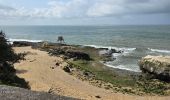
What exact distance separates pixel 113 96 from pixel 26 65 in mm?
16714

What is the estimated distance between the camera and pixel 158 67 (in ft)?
143

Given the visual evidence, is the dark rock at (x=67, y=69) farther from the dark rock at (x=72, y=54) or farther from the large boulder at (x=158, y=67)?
the dark rock at (x=72, y=54)

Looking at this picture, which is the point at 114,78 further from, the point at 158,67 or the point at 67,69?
the point at 67,69

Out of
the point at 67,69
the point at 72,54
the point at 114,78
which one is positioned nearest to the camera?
the point at 114,78

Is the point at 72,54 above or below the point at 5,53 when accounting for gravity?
below

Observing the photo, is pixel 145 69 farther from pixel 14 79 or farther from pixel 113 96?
pixel 14 79

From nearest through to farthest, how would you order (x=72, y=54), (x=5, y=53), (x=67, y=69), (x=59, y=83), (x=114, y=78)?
1. (x=5, y=53)
2. (x=59, y=83)
3. (x=114, y=78)
4. (x=67, y=69)
5. (x=72, y=54)

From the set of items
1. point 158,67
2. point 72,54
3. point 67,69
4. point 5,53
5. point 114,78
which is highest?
point 5,53

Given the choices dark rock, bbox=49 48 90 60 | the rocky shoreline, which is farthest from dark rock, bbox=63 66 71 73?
dark rock, bbox=49 48 90 60

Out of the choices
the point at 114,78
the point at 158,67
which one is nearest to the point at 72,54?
the point at 114,78

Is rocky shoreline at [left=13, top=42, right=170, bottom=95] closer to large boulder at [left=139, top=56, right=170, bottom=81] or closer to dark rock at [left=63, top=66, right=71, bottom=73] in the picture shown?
dark rock at [left=63, top=66, right=71, bottom=73]

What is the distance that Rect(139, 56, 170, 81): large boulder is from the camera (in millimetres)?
42500

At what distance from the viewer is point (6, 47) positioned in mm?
32938

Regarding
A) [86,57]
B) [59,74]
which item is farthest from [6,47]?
[86,57]
